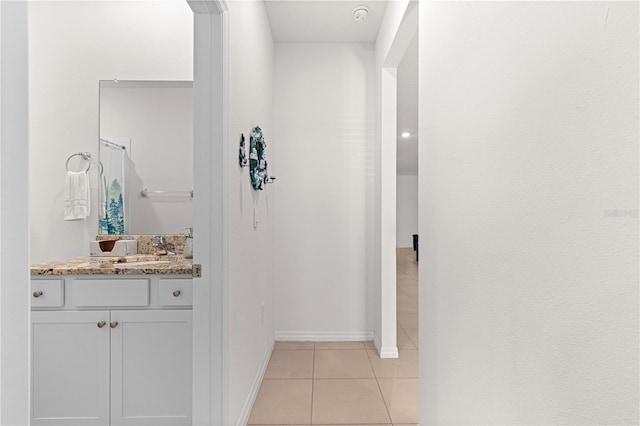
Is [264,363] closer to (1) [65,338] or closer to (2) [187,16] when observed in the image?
(1) [65,338]

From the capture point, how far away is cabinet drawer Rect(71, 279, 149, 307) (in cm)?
199

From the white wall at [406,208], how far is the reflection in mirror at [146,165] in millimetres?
10293

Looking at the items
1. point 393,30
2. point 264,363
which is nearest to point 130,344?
point 264,363

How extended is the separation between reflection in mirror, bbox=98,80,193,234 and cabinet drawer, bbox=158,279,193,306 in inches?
34.7

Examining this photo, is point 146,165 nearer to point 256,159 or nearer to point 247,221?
point 256,159

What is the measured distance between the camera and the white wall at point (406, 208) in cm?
1267

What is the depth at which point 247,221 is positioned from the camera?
2.30m

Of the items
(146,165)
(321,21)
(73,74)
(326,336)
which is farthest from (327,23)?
(326,336)

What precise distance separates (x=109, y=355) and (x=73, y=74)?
2004 mm

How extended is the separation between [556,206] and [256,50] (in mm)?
2275

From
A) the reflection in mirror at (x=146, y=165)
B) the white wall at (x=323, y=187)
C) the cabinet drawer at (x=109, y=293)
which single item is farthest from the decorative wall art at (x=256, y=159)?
the white wall at (x=323, y=187)

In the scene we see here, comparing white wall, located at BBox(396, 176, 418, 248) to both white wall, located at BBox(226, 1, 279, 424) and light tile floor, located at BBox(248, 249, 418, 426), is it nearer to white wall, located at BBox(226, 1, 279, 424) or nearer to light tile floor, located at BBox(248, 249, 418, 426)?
light tile floor, located at BBox(248, 249, 418, 426)

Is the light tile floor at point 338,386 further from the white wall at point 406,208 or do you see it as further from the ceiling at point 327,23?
the white wall at point 406,208

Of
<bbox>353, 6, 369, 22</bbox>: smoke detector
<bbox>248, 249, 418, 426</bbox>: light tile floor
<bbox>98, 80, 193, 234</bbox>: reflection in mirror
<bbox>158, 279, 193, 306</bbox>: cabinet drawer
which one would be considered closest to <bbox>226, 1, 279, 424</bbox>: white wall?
<bbox>248, 249, 418, 426</bbox>: light tile floor
